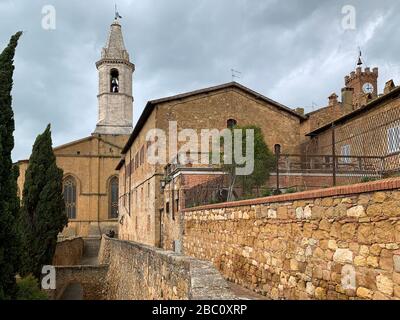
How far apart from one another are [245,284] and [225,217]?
205 cm

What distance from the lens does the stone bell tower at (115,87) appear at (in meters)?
51.0

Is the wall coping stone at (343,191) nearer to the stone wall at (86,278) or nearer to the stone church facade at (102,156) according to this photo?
the stone wall at (86,278)

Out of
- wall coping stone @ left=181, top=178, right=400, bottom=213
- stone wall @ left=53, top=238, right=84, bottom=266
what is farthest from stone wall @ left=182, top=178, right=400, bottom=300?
stone wall @ left=53, top=238, right=84, bottom=266

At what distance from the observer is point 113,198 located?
2020 inches

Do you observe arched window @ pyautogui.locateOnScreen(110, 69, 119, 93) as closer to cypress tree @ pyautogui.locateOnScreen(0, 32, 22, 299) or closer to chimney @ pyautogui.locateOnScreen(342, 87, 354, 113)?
chimney @ pyautogui.locateOnScreen(342, 87, 354, 113)

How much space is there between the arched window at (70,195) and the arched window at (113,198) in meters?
4.17

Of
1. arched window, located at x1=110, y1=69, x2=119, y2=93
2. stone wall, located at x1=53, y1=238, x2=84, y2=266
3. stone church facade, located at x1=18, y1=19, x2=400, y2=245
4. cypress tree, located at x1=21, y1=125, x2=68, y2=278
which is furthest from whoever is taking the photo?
arched window, located at x1=110, y1=69, x2=119, y2=93

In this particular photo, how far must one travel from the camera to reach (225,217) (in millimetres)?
10578

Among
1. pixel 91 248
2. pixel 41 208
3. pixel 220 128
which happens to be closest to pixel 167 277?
pixel 41 208

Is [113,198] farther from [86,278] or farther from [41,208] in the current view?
[41,208]

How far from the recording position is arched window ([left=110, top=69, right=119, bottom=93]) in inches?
2030

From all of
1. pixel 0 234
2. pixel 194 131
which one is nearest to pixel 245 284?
pixel 0 234

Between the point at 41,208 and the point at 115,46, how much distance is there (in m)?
34.0

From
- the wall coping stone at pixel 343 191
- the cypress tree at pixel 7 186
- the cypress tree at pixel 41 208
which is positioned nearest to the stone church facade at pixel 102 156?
the cypress tree at pixel 41 208
